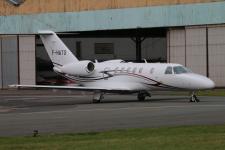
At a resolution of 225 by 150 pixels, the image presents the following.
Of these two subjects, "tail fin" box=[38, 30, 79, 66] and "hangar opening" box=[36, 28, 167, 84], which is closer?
"tail fin" box=[38, 30, 79, 66]

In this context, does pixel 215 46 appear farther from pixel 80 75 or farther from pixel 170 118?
pixel 170 118

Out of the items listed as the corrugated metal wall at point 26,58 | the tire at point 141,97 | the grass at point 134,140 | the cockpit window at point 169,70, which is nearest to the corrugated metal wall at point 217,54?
the tire at point 141,97

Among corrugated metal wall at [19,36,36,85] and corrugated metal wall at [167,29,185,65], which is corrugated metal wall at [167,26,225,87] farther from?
corrugated metal wall at [19,36,36,85]

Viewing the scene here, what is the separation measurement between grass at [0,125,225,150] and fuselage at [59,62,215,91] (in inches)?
584

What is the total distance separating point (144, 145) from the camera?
13.2 m

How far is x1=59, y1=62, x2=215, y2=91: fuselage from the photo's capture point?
32062 millimetres

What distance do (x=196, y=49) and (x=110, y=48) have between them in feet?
61.1

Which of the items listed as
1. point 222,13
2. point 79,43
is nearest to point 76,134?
point 222,13

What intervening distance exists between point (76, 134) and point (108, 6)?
36.2 m

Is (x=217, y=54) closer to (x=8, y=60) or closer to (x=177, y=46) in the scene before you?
(x=177, y=46)

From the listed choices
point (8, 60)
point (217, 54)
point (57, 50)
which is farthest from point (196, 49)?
point (8, 60)

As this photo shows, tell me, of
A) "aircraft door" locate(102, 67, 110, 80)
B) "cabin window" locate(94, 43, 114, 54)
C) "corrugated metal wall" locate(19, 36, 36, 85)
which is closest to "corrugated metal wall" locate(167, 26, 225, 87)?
"corrugated metal wall" locate(19, 36, 36, 85)

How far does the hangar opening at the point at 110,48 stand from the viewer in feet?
208

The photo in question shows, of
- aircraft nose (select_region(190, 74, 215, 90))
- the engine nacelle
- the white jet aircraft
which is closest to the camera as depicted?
aircraft nose (select_region(190, 74, 215, 90))
